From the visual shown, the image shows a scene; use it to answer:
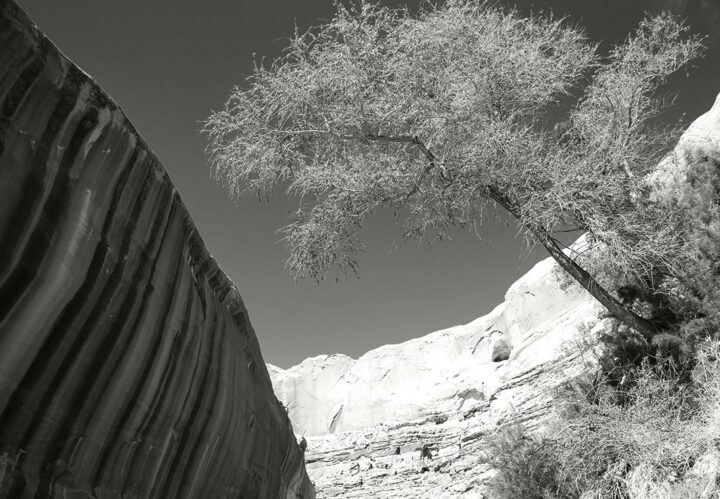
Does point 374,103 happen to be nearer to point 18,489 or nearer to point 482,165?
point 482,165

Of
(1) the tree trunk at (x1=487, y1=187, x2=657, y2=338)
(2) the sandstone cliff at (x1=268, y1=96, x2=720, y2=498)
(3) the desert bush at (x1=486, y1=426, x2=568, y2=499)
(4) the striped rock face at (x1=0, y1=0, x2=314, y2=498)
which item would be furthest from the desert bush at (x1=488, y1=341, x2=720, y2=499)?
(4) the striped rock face at (x1=0, y1=0, x2=314, y2=498)

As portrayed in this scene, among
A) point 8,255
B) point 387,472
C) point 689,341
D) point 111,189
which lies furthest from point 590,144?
point 387,472

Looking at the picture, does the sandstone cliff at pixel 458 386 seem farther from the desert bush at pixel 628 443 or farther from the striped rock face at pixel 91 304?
the striped rock face at pixel 91 304

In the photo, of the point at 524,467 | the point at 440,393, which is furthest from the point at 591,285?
the point at 440,393

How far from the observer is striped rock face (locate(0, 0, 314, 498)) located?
200 cm

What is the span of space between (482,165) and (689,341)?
337 cm

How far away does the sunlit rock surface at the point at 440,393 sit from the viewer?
45.0 feet

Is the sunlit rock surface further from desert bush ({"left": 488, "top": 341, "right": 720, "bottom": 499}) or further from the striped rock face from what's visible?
the striped rock face

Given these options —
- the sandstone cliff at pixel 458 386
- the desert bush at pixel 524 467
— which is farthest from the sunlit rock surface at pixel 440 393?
the desert bush at pixel 524 467

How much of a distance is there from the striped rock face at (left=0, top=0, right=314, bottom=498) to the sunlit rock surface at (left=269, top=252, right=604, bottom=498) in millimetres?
4436

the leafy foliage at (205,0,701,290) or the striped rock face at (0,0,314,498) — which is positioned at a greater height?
the leafy foliage at (205,0,701,290)

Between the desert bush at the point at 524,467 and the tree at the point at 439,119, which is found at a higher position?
the tree at the point at 439,119

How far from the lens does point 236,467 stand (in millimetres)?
3650

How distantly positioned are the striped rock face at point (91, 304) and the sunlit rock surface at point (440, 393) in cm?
444
